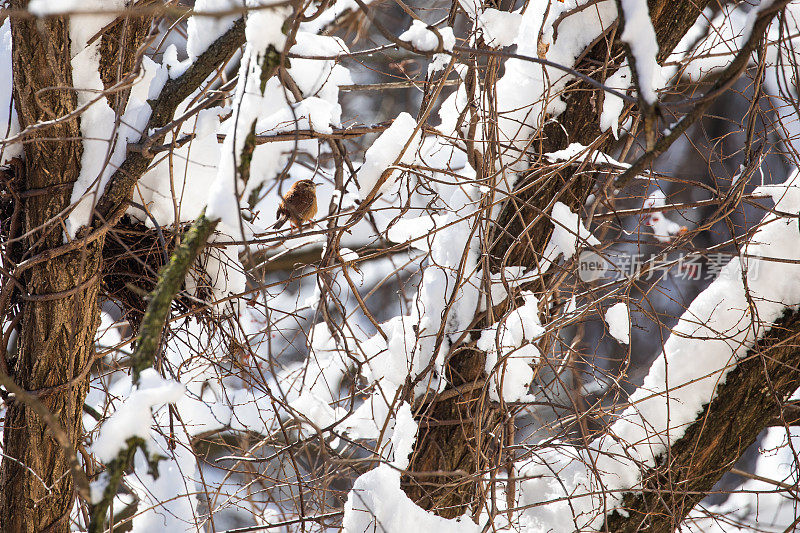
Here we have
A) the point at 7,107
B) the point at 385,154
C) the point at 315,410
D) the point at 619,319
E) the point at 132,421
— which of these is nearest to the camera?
the point at 132,421

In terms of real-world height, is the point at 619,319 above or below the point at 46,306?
above

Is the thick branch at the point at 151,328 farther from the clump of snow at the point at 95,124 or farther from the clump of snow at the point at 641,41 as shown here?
the clump of snow at the point at 641,41

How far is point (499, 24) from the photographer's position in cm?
134

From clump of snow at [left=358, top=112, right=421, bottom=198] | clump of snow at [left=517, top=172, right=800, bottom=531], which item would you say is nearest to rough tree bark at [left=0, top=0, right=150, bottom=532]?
clump of snow at [left=358, top=112, right=421, bottom=198]

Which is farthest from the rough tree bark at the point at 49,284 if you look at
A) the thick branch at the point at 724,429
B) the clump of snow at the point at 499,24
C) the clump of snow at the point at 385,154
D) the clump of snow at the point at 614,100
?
the thick branch at the point at 724,429

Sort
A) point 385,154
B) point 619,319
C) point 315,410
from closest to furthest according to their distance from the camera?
point 385,154
point 619,319
point 315,410

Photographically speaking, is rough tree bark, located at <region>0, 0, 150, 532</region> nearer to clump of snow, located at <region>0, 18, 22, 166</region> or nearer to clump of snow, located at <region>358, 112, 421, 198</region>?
clump of snow, located at <region>0, 18, 22, 166</region>

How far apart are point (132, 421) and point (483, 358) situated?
3.61 feet

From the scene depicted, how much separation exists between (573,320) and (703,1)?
0.88 metres

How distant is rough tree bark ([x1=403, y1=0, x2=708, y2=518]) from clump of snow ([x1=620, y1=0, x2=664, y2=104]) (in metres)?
0.80

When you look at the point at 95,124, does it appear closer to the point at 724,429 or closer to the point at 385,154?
the point at 385,154

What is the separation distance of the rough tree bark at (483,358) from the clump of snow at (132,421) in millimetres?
932

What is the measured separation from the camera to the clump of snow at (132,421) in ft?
2.34

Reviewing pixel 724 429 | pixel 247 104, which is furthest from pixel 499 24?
pixel 724 429
